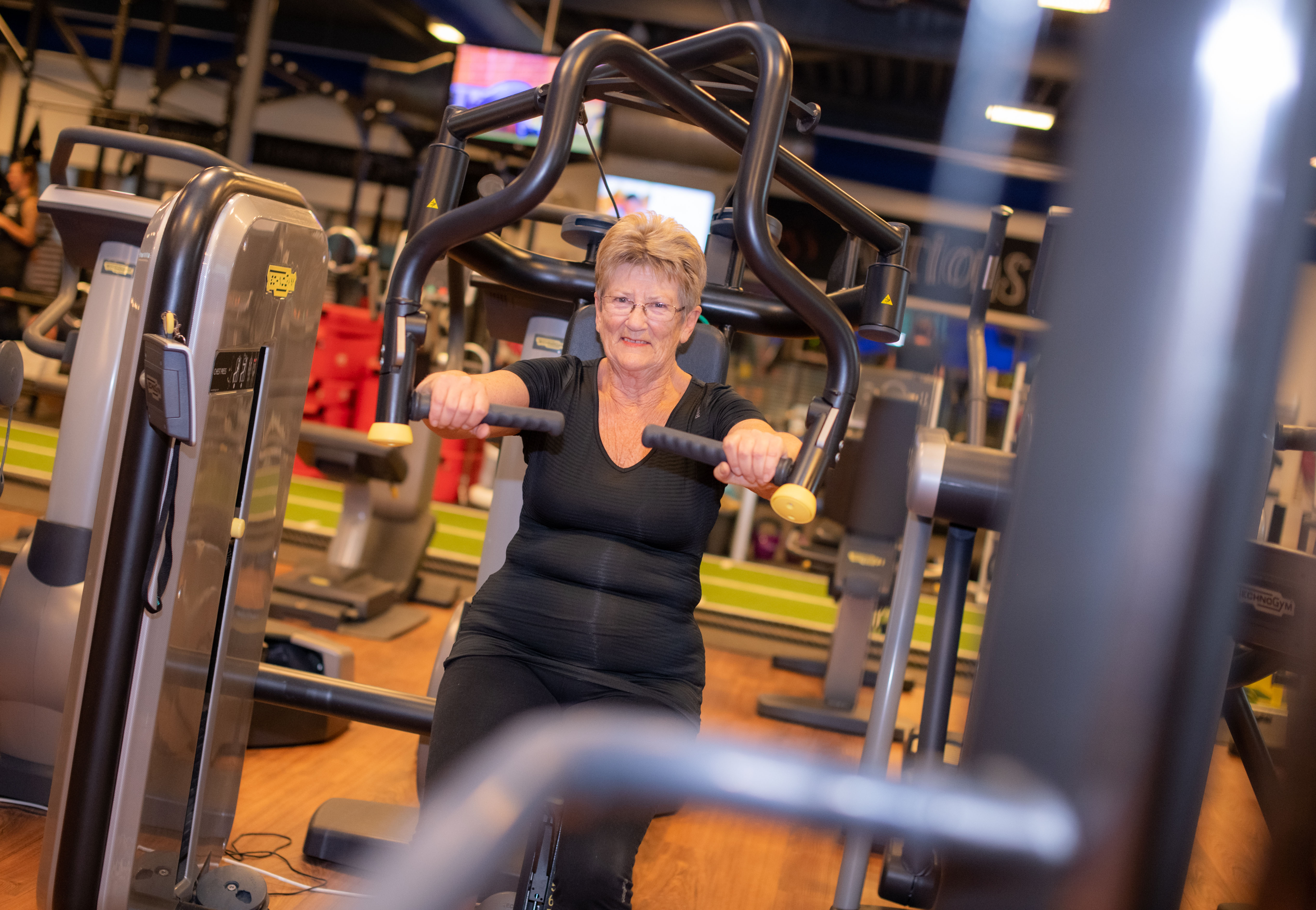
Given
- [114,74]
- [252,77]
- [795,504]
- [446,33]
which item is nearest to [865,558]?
[795,504]

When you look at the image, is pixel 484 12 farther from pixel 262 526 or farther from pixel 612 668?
pixel 612 668

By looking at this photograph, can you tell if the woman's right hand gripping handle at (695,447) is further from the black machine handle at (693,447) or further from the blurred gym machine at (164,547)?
the blurred gym machine at (164,547)

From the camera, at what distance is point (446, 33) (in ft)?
27.4

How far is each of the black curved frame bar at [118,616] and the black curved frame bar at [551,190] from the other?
555 millimetres

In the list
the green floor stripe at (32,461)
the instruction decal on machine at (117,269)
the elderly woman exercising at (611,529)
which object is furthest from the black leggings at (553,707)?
the green floor stripe at (32,461)

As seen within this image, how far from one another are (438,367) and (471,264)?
2.65 meters

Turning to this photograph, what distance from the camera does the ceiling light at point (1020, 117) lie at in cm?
820

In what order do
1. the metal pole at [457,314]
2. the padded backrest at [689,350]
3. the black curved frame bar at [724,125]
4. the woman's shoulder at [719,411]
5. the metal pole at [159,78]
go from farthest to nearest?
the metal pole at [159,78] → the metal pole at [457,314] → the padded backrest at [689,350] → the woman's shoulder at [719,411] → the black curved frame bar at [724,125]

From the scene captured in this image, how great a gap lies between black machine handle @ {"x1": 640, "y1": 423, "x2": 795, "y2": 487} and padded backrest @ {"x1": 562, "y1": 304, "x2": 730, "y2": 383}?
818 millimetres

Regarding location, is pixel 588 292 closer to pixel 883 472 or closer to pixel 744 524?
pixel 883 472

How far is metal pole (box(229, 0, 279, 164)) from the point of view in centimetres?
684

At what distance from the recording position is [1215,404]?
25 cm

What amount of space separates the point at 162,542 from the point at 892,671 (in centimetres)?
142

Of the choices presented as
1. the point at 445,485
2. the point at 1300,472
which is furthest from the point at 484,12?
the point at 1300,472
